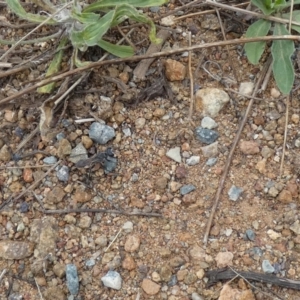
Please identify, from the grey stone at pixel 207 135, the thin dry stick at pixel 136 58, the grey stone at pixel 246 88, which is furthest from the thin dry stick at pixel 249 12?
the grey stone at pixel 207 135

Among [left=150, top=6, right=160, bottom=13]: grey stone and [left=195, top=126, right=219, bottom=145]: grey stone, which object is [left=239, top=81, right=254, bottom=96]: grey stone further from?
[left=150, top=6, right=160, bottom=13]: grey stone

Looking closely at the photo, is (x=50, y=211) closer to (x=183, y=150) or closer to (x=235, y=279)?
(x=183, y=150)

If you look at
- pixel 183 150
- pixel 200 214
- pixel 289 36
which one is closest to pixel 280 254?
pixel 200 214

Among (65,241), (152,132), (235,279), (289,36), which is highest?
(289,36)

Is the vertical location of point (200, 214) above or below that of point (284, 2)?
below

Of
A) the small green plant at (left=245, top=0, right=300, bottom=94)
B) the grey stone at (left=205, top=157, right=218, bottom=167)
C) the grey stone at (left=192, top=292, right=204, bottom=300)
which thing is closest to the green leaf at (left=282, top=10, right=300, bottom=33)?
the small green plant at (left=245, top=0, right=300, bottom=94)

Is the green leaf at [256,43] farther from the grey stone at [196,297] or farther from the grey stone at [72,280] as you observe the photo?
the grey stone at [72,280]

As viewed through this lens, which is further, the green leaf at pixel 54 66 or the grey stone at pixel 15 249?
the green leaf at pixel 54 66
